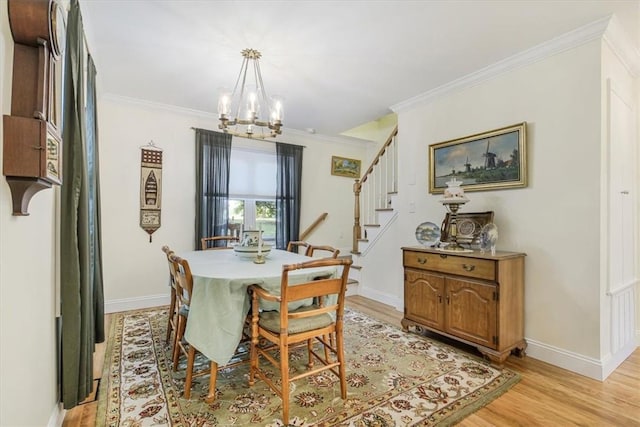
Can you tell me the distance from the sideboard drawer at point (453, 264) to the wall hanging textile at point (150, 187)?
305 centimetres

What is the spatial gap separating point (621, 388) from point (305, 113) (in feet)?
13.0

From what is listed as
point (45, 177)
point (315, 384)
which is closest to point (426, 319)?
point (315, 384)

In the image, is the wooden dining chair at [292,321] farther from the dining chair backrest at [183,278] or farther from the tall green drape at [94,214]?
the tall green drape at [94,214]

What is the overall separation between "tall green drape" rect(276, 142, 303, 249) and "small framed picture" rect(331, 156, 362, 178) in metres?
0.75

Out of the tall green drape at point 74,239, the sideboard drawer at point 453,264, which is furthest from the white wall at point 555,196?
the tall green drape at point 74,239

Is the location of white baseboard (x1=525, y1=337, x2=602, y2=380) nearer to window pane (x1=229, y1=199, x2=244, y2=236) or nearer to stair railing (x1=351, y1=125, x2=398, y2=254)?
stair railing (x1=351, y1=125, x2=398, y2=254)

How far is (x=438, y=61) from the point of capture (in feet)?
8.89

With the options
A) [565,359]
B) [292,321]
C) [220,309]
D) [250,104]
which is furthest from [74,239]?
[565,359]

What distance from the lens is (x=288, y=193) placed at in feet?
15.4

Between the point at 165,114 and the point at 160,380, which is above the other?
the point at 165,114

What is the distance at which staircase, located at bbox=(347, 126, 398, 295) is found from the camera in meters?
4.06

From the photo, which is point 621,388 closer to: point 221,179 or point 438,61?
point 438,61

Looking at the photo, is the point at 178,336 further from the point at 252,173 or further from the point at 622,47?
the point at 622,47

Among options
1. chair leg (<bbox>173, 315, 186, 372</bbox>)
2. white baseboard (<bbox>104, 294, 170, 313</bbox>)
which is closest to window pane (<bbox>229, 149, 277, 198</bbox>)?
white baseboard (<bbox>104, 294, 170, 313</bbox>)
